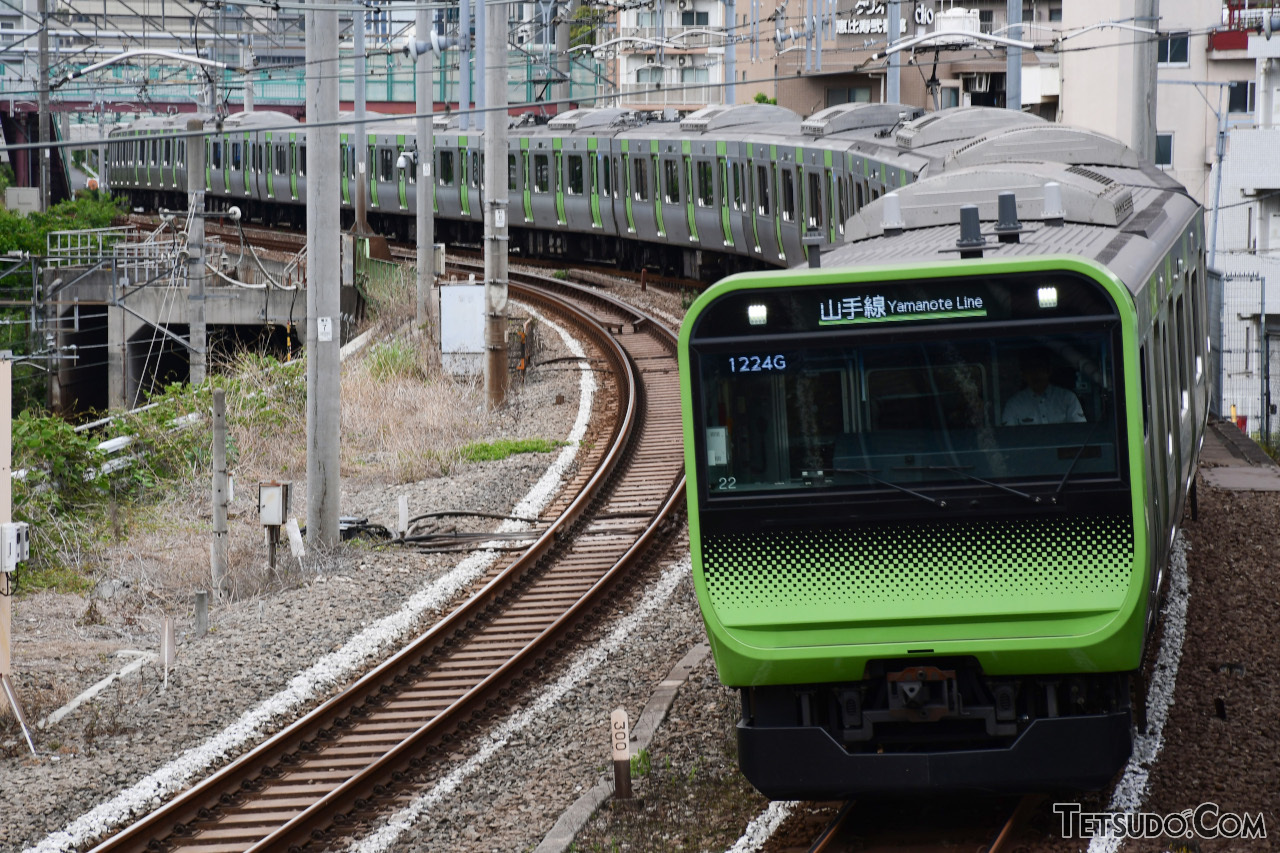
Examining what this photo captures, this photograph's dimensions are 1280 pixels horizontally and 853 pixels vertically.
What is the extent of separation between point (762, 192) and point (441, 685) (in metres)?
16.8

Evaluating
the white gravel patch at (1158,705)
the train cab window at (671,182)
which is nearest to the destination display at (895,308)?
the white gravel patch at (1158,705)

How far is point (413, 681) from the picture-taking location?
10.5 metres

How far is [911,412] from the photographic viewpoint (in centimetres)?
670

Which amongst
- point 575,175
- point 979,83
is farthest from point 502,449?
point 979,83

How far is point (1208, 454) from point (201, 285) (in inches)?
476

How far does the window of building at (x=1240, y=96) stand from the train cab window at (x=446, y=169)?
19603 mm

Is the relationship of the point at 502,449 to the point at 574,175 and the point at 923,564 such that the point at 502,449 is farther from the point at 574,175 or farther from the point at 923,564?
the point at 574,175

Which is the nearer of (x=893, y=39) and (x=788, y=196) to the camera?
(x=788, y=196)

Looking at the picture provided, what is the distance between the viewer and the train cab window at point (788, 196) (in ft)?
80.6

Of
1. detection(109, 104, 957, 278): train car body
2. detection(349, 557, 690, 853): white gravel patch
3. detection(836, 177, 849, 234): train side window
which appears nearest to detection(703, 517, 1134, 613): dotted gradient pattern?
detection(349, 557, 690, 853): white gravel patch

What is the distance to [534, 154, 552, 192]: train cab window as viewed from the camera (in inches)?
1347

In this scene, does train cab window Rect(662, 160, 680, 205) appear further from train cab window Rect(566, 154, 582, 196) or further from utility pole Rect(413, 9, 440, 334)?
utility pole Rect(413, 9, 440, 334)

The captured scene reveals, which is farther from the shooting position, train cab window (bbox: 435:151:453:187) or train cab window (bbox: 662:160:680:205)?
train cab window (bbox: 435:151:453:187)

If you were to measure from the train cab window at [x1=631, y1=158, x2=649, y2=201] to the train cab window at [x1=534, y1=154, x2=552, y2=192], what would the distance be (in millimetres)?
3679
